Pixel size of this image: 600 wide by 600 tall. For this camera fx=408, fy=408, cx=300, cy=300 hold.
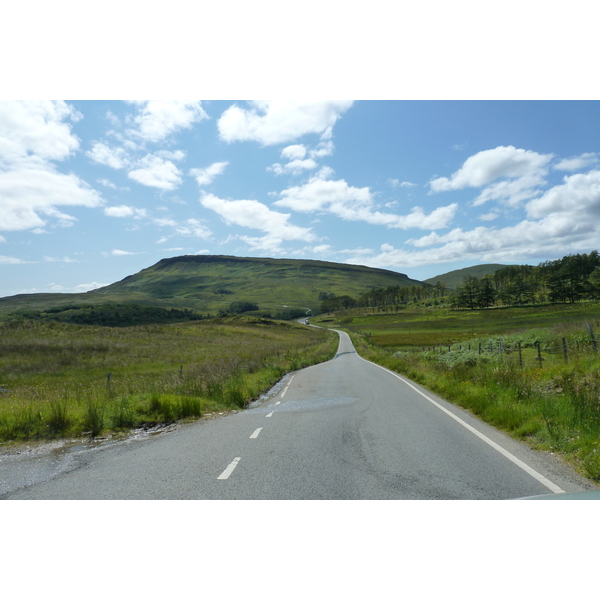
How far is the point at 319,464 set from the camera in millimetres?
6328

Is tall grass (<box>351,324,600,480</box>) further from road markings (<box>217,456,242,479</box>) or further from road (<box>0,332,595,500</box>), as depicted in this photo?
road markings (<box>217,456,242,479</box>)

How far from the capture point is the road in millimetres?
5234

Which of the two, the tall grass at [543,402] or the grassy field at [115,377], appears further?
the grassy field at [115,377]

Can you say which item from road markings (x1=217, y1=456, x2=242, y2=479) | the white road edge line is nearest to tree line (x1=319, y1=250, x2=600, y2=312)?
the white road edge line

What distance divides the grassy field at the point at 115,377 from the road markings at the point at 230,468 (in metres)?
4.46

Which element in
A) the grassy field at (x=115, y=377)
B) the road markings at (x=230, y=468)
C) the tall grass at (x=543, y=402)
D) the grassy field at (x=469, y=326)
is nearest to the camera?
the road markings at (x=230, y=468)

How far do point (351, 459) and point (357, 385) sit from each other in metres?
11.1

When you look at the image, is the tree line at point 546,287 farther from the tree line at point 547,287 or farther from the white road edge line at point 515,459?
the white road edge line at point 515,459

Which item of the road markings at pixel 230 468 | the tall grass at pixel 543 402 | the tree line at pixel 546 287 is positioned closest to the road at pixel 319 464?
the road markings at pixel 230 468

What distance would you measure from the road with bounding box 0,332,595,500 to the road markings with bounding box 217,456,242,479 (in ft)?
0.05

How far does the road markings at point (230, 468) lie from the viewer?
5.86 m

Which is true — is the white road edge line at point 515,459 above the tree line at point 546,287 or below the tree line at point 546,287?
below

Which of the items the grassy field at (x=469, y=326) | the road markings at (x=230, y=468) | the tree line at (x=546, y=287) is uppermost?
the tree line at (x=546, y=287)

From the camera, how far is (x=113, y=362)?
32.8 metres
